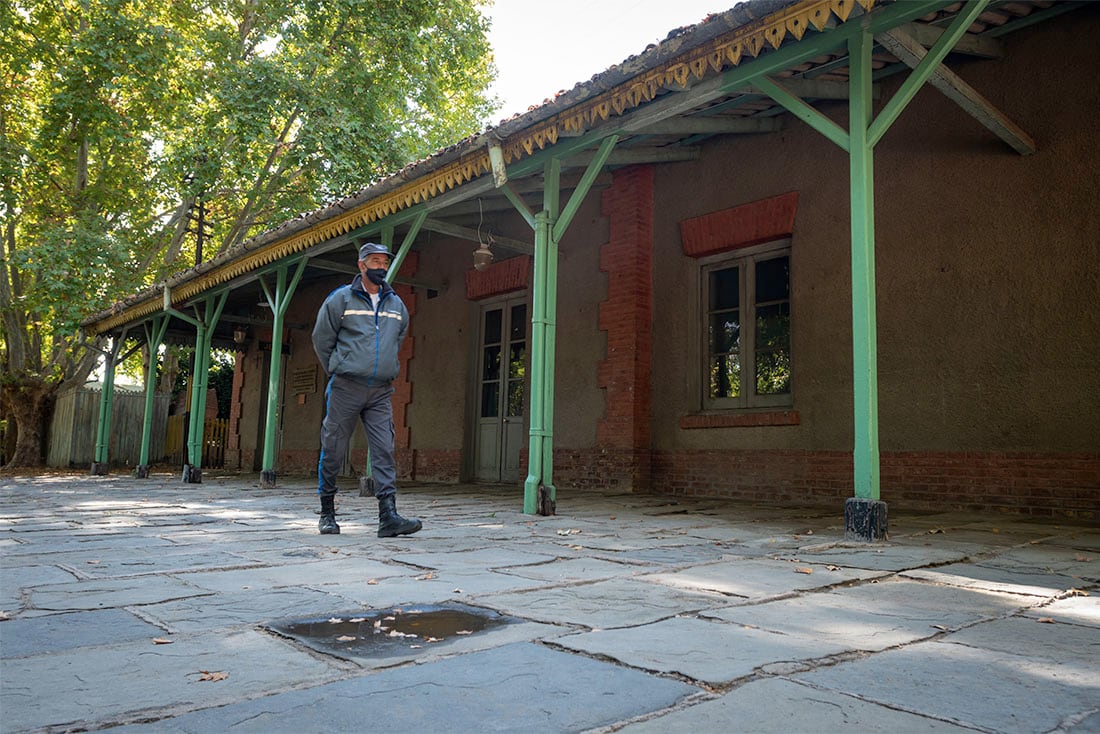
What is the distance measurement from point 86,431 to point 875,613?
18.8 m

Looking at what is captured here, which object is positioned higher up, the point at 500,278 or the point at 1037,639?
the point at 500,278

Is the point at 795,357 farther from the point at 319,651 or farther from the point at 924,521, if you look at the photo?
the point at 319,651

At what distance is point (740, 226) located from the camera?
7211 mm

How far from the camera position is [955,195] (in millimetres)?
5941

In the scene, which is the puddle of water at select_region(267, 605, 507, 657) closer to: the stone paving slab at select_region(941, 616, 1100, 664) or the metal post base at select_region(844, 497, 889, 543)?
the stone paving slab at select_region(941, 616, 1100, 664)

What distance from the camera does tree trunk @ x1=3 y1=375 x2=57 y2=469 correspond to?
627 inches

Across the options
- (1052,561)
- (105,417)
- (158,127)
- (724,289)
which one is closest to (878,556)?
(1052,561)

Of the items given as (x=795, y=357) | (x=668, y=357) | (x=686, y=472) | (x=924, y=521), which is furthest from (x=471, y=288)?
(x=924, y=521)

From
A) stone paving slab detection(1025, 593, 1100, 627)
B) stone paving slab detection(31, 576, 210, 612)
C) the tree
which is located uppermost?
the tree

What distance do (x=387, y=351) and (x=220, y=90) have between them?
1268 cm

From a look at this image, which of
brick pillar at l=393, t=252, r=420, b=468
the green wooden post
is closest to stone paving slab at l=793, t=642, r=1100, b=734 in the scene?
brick pillar at l=393, t=252, r=420, b=468

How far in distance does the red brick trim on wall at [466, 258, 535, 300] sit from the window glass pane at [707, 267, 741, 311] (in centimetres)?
245

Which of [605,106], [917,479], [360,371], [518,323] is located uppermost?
[605,106]

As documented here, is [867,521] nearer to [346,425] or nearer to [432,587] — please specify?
[432,587]
